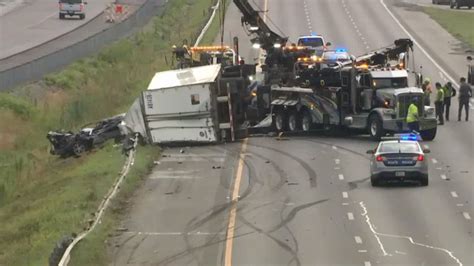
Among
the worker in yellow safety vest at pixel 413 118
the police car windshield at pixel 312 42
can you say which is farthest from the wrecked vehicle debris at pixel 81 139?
the police car windshield at pixel 312 42

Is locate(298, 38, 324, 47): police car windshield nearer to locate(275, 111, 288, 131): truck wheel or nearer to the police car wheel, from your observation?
locate(275, 111, 288, 131): truck wheel

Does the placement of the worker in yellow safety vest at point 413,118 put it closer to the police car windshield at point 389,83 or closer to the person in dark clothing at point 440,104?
the police car windshield at point 389,83

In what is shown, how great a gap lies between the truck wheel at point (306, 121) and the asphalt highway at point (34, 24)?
1155 inches

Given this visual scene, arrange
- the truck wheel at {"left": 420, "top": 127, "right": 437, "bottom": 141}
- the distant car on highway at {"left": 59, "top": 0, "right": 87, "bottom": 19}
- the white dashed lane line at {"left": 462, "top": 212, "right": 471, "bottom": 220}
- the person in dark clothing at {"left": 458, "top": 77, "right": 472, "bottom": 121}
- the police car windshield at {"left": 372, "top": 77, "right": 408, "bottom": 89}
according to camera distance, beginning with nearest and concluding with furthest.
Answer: the white dashed lane line at {"left": 462, "top": 212, "right": 471, "bottom": 220} → the truck wheel at {"left": 420, "top": 127, "right": 437, "bottom": 141} → the police car windshield at {"left": 372, "top": 77, "right": 408, "bottom": 89} → the person in dark clothing at {"left": 458, "top": 77, "right": 472, "bottom": 121} → the distant car on highway at {"left": 59, "top": 0, "right": 87, "bottom": 19}

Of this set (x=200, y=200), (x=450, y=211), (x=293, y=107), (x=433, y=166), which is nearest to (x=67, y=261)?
(x=200, y=200)

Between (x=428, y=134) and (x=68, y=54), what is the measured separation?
2881 centimetres

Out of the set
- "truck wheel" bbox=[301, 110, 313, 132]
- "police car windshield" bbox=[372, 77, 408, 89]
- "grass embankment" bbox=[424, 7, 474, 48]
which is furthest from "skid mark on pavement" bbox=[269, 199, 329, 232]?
"grass embankment" bbox=[424, 7, 474, 48]

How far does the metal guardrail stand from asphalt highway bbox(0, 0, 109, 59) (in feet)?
17.1

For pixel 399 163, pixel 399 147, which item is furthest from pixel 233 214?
pixel 399 147

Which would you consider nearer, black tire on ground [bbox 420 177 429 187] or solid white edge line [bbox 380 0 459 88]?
black tire on ground [bbox 420 177 429 187]

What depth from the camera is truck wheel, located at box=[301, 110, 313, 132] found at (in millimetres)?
42656

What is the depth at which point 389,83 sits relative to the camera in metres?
40.8

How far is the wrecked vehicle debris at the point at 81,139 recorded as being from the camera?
4216 centimetres

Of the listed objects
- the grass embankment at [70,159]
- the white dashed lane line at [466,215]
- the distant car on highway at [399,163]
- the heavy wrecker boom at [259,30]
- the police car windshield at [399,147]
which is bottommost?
the grass embankment at [70,159]
